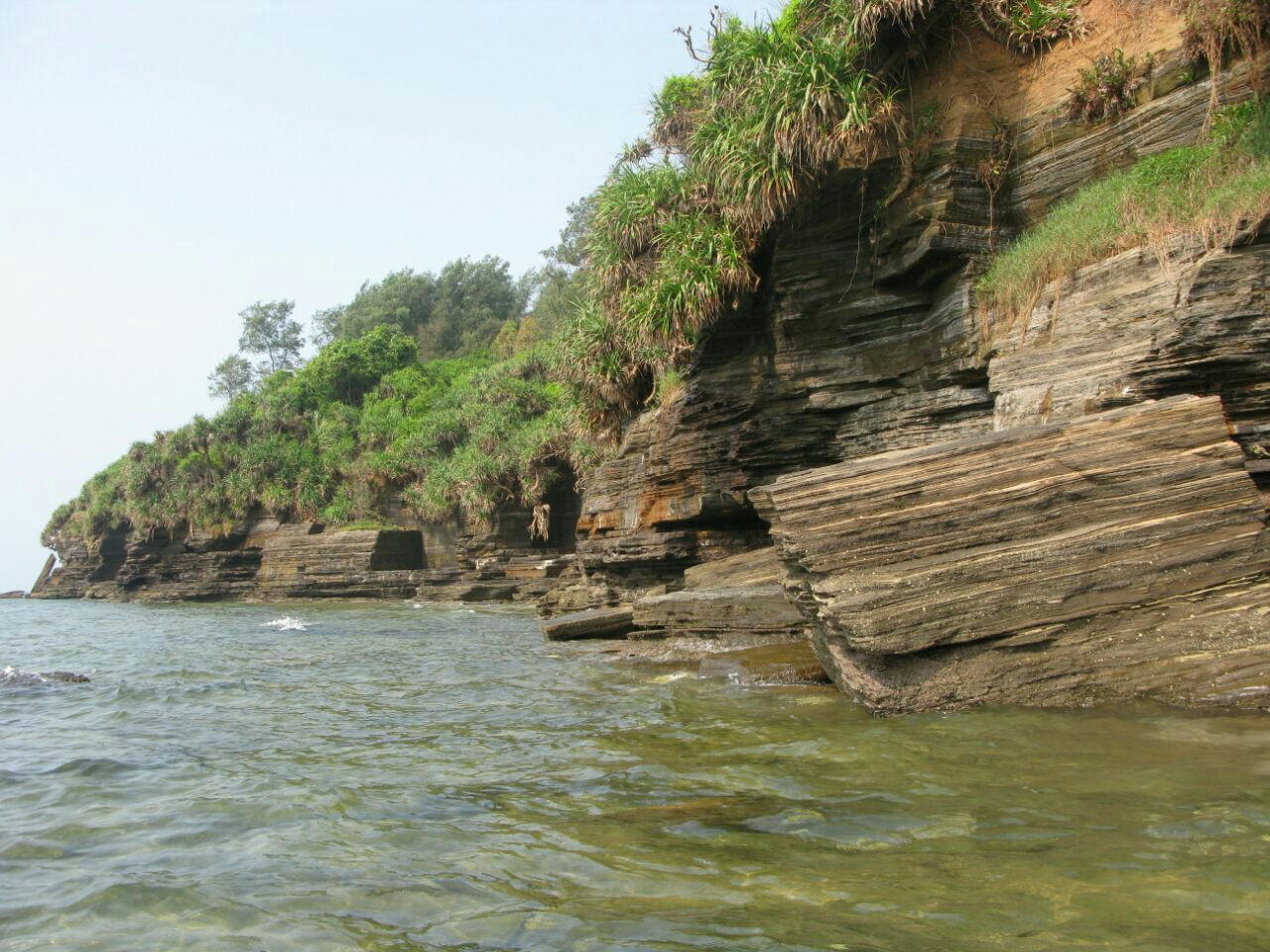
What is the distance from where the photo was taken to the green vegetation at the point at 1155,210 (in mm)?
7582

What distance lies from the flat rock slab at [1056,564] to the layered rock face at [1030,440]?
14 millimetres

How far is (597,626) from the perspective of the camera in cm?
1291

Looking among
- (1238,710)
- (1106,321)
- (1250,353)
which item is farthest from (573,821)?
(1106,321)

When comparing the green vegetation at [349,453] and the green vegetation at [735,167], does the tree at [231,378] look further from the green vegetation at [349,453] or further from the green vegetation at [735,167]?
the green vegetation at [735,167]

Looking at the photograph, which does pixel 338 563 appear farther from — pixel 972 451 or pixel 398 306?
pixel 398 306

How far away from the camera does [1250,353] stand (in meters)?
6.75

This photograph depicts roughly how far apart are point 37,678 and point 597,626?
22.7ft

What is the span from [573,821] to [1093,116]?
10.8 m

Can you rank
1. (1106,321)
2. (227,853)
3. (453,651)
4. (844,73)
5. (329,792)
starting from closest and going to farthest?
(227,853)
(329,792)
(1106,321)
(844,73)
(453,651)

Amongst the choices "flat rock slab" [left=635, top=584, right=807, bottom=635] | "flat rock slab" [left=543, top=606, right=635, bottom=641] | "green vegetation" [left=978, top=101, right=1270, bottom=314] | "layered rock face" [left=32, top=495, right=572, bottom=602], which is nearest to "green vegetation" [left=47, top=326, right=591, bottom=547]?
"layered rock face" [left=32, top=495, right=572, bottom=602]

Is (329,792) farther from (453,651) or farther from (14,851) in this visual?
(453,651)

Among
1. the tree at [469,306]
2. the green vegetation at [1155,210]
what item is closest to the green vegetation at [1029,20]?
the green vegetation at [1155,210]

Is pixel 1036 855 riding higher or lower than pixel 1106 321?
lower

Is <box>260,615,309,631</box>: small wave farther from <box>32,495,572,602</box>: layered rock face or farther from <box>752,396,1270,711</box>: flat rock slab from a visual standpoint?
<box>752,396,1270,711</box>: flat rock slab
